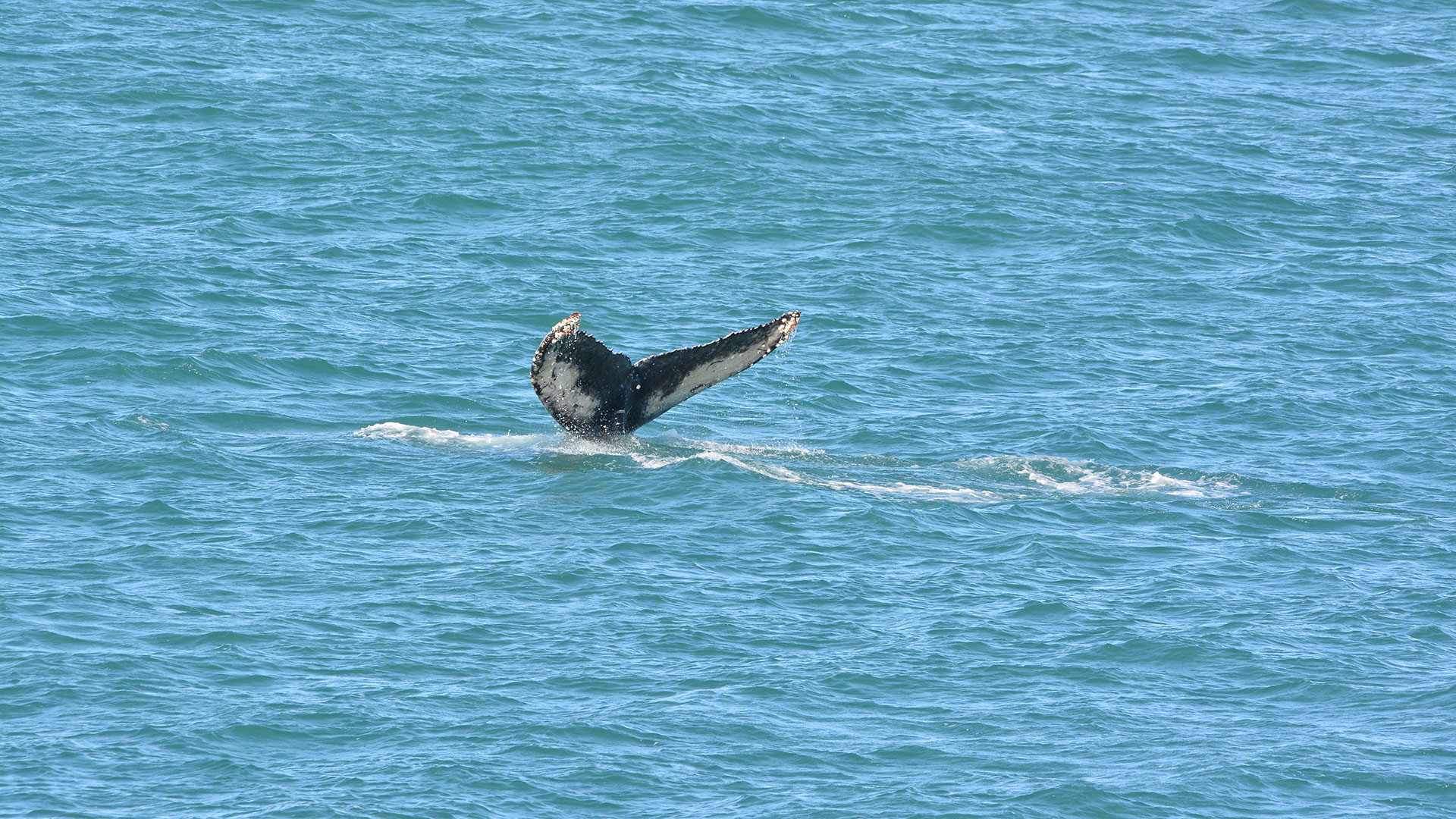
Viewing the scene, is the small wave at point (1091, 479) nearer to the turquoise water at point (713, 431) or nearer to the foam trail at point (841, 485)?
the turquoise water at point (713, 431)

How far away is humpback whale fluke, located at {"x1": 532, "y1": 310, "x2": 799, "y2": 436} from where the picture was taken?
15.8 metres

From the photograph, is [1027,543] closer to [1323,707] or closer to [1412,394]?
[1323,707]

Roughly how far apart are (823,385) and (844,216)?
714 centimetres

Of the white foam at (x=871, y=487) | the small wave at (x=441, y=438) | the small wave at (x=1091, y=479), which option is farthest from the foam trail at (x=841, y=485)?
the small wave at (x=441, y=438)

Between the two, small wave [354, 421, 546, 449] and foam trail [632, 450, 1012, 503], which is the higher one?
foam trail [632, 450, 1012, 503]

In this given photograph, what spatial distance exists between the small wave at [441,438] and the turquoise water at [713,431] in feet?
0.18

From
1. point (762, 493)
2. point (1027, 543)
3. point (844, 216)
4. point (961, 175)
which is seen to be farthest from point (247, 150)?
point (1027, 543)

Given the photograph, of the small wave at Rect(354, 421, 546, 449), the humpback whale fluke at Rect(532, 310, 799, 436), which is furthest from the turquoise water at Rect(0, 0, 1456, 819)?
the humpback whale fluke at Rect(532, 310, 799, 436)

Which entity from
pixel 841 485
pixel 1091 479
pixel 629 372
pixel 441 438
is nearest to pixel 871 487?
pixel 841 485

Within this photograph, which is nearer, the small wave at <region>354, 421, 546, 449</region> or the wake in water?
the wake in water

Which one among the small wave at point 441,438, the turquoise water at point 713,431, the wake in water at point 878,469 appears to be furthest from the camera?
the small wave at point 441,438

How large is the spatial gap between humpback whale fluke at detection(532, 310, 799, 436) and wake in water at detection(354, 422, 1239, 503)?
1.92 ft

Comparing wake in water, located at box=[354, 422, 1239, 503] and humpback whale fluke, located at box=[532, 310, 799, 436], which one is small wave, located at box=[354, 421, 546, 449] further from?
humpback whale fluke, located at box=[532, 310, 799, 436]

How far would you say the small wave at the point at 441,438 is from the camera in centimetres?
1786
